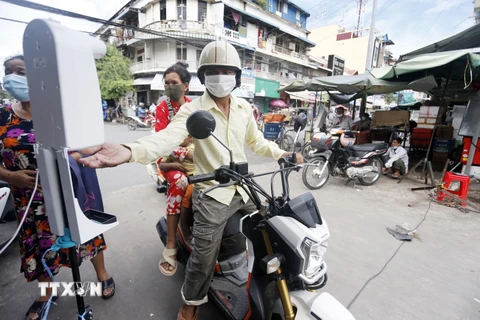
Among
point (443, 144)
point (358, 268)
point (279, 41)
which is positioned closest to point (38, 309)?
point (358, 268)

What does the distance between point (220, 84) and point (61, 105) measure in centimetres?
94

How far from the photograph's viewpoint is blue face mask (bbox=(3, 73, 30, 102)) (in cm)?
136

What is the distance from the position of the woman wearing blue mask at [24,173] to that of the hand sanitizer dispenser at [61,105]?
745 millimetres

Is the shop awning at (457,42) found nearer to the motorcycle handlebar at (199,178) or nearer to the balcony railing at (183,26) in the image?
the motorcycle handlebar at (199,178)

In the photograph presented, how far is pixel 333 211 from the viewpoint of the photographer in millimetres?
3701

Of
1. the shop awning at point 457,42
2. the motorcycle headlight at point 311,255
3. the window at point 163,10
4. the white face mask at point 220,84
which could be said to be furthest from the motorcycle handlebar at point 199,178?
the window at point 163,10

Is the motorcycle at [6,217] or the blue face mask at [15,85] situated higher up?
the blue face mask at [15,85]

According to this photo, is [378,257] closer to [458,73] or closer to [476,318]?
[476,318]

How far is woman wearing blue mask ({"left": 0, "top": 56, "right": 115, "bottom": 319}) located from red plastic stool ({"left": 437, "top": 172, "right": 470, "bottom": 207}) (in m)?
5.02

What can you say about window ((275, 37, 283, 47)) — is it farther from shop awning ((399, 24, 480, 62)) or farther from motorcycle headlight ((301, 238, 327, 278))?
motorcycle headlight ((301, 238, 327, 278))

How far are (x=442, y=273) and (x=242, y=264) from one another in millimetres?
2024

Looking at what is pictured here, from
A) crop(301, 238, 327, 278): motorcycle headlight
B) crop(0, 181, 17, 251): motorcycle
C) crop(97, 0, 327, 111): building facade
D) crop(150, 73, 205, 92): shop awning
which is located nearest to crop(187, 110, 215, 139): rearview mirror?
crop(301, 238, 327, 278): motorcycle headlight

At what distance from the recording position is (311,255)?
3.67 feet

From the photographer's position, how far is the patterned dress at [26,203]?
1477 mm
